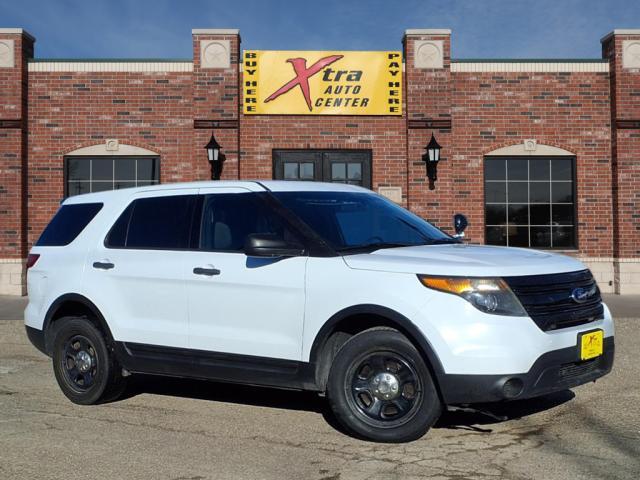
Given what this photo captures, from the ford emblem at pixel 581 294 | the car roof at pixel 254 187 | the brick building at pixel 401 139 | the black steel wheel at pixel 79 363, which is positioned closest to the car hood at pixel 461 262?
the ford emblem at pixel 581 294

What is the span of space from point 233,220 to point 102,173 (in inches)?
469

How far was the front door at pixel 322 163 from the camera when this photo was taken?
1670 centimetres

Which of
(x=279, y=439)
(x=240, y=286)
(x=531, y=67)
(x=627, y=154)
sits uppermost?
(x=531, y=67)

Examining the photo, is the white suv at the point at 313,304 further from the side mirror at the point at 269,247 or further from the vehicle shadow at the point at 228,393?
the vehicle shadow at the point at 228,393

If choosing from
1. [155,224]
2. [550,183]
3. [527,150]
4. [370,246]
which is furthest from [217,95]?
[370,246]

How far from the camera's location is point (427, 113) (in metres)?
16.5

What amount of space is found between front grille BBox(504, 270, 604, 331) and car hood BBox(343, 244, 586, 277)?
0.06 m

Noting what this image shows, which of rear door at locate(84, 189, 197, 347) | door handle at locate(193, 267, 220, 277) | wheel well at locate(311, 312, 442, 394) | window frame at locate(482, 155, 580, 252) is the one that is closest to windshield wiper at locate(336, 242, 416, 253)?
wheel well at locate(311, 312, 442, 394)

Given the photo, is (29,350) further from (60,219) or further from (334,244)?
(334,244)

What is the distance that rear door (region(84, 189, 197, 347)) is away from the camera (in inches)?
229

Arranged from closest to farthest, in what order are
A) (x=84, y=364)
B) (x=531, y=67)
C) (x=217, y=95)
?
(x=84, y=364)
(x=217, y=95)
(x=531, y=67)

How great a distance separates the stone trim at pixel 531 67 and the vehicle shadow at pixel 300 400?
11336 mm

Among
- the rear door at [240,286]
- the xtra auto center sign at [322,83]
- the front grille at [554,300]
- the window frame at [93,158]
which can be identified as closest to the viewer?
the front grille at [554,300]

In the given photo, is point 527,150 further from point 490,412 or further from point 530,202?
point 490,412
